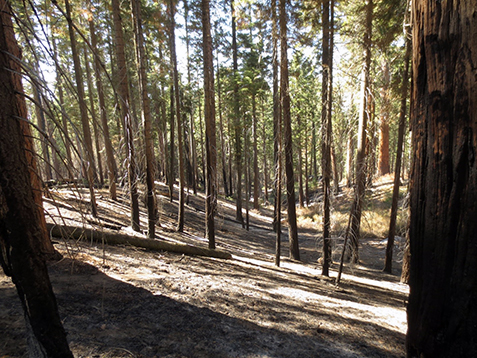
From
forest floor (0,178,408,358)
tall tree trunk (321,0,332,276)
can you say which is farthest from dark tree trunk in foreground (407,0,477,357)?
tall tree trunk (321,0,332,276)

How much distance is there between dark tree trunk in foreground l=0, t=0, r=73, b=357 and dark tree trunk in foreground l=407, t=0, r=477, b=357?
7.91 feet

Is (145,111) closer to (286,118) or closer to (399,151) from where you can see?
(286,118)

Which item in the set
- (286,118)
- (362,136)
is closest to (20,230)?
(286,118)

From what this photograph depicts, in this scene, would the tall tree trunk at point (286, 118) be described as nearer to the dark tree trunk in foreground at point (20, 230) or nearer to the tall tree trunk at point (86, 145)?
the tall tree trunk at point (86, 145)

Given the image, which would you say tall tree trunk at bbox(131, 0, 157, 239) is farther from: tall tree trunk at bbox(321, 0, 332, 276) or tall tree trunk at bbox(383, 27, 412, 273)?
tall tree trunk at bbox(383, 27, 412, 273)

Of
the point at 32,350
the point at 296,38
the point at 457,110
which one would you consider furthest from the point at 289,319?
the point at 296,38

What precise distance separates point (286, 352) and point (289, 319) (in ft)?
3.76

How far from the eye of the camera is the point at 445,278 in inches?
58.5

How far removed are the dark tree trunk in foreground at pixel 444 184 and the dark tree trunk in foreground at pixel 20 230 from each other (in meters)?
2.41

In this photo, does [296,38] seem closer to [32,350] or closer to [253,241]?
[32,350]

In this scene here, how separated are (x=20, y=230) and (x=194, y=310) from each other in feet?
11.2

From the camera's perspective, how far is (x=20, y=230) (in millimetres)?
1473

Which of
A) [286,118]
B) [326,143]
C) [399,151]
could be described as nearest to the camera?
[326,143]

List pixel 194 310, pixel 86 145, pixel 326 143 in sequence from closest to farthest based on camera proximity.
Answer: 1. pixel 86 145
2. pixel 194 310
3. pixel 326 143
